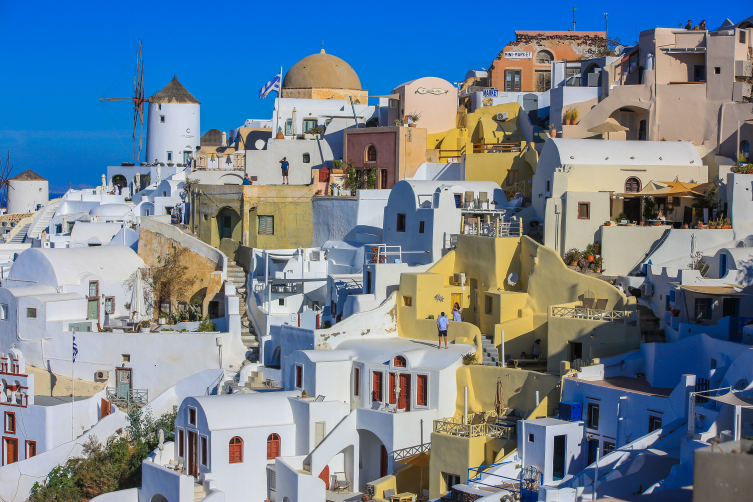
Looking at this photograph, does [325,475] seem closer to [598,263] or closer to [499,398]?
[499,398]

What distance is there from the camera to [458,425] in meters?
27.0

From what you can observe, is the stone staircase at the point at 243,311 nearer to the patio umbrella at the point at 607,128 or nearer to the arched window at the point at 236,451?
the arched window at the point at 236,451

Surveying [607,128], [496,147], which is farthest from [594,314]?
[496,147]

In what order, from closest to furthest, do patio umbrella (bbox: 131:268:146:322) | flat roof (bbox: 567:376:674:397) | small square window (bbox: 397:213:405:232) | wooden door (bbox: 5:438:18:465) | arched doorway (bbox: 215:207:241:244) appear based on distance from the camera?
flat roof (bbox: 567:376:674:397) → wooden door (bbox: 5:438:18:465) → small square window (bbox: 397:213:405:232) → patio umbrella (bbox: 131:268:146:322) → arched doorway (bbox: 215:207:241:244)

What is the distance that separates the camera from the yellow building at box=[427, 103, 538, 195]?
38.9 metres

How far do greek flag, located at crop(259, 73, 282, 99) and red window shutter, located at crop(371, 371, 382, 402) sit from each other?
74.4 feet

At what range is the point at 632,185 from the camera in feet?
112

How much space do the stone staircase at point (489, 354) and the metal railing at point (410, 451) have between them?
3217 mm

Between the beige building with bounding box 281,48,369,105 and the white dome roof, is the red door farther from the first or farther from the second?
the beige building with bounding box 281,48,369,105

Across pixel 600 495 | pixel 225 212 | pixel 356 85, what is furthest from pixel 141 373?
pixel 356 85

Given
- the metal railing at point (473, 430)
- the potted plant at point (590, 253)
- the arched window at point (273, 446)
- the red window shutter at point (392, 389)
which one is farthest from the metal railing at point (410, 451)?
the potted plant at point (590, 253)

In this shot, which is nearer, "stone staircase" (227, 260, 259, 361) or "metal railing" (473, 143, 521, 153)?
"stone staircase" (227, 260, 259, 361)

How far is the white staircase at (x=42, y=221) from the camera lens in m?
54.4

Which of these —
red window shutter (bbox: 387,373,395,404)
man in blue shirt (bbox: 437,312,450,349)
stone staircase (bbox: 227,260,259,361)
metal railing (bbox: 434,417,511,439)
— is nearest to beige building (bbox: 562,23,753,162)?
man in blue shirt (bbox: 437,312,450,349)
